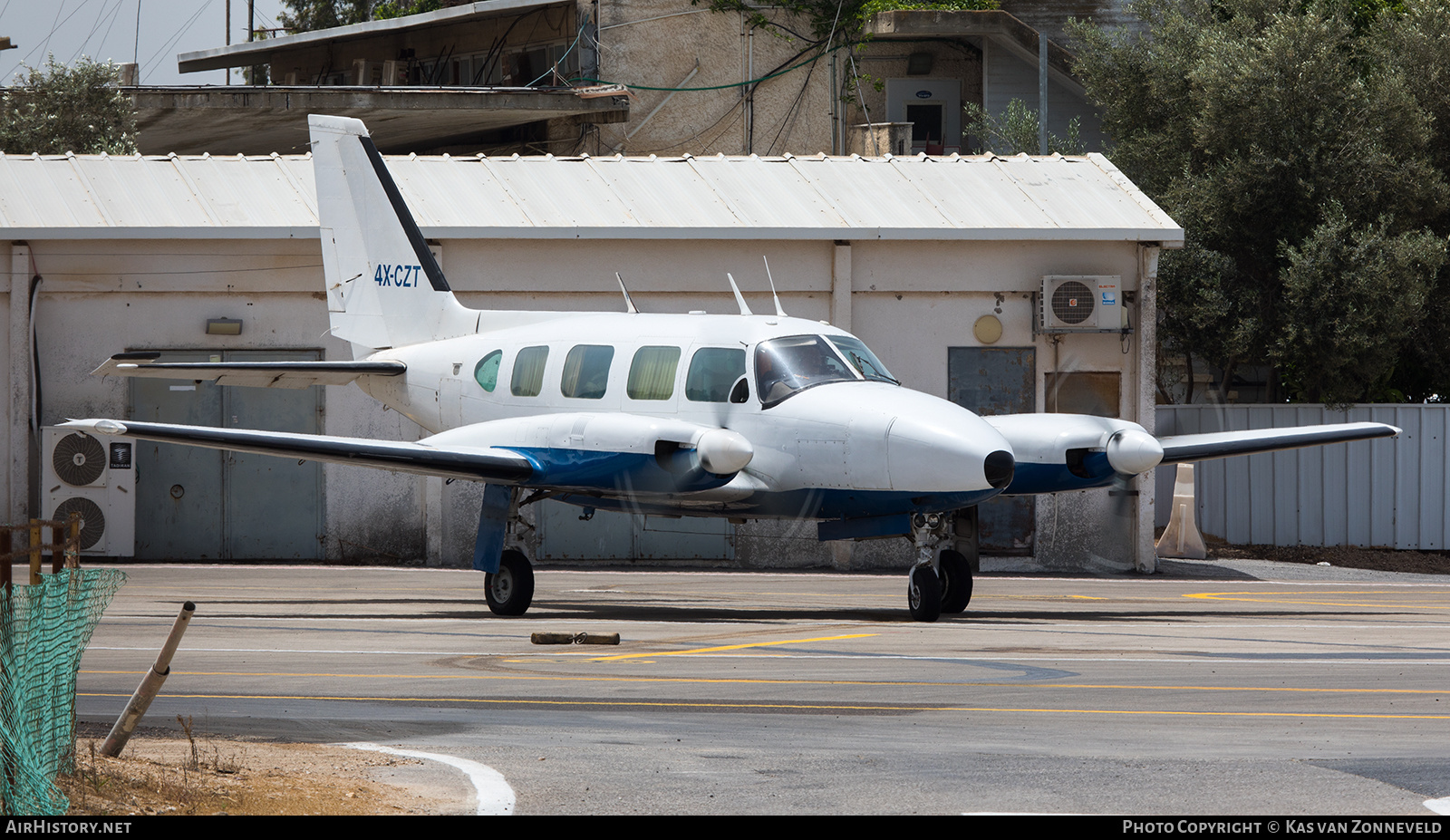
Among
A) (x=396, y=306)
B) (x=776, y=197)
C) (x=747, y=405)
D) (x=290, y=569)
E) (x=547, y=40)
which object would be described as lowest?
(x=290, y=569)

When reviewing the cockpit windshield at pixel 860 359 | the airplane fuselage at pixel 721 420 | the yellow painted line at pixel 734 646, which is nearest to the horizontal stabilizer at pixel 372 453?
the airplane fuselage at pixel 721 420

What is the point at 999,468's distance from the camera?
42.1ft

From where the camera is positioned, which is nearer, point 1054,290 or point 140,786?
point 140,786

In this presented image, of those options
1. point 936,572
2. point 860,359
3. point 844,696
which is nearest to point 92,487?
point 860,359

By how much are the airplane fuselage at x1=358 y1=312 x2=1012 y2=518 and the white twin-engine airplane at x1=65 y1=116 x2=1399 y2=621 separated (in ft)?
0.06

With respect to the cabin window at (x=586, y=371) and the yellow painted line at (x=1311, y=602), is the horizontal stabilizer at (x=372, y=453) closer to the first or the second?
the cabin window at (x=586, y=371)

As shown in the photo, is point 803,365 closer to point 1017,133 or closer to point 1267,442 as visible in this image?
point 1267,442

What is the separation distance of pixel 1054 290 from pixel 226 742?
16.2 m

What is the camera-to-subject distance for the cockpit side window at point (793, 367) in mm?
14312

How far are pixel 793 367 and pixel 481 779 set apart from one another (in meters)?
8.13

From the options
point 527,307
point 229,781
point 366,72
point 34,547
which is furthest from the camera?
point 366,72

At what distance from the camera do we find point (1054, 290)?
70.7 feet
